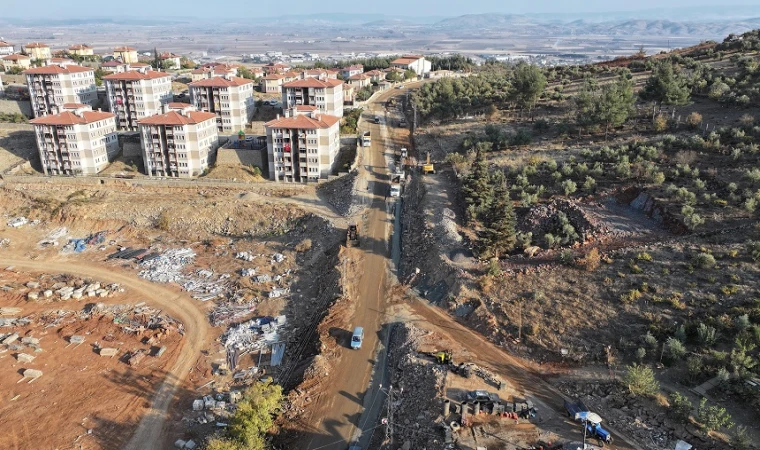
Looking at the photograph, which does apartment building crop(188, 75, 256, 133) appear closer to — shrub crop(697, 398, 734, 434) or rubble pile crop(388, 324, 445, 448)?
rubble pile crop(388, 324, 445, 448)

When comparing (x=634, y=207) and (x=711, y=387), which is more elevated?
(x=634, y=207)

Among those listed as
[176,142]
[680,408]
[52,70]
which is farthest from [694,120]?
[52,70]

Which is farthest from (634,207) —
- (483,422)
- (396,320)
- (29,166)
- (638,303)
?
(29,166)

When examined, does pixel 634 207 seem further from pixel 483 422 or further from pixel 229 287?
pixel 229 287

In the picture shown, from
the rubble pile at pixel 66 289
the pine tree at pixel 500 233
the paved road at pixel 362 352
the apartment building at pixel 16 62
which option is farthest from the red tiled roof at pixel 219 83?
the apartment building at pixel 16 62

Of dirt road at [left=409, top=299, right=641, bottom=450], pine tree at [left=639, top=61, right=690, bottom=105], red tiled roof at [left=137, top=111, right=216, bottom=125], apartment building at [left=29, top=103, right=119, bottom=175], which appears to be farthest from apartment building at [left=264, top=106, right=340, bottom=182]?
pine tree at [left=639, top=61, right=690, bottom=105]
